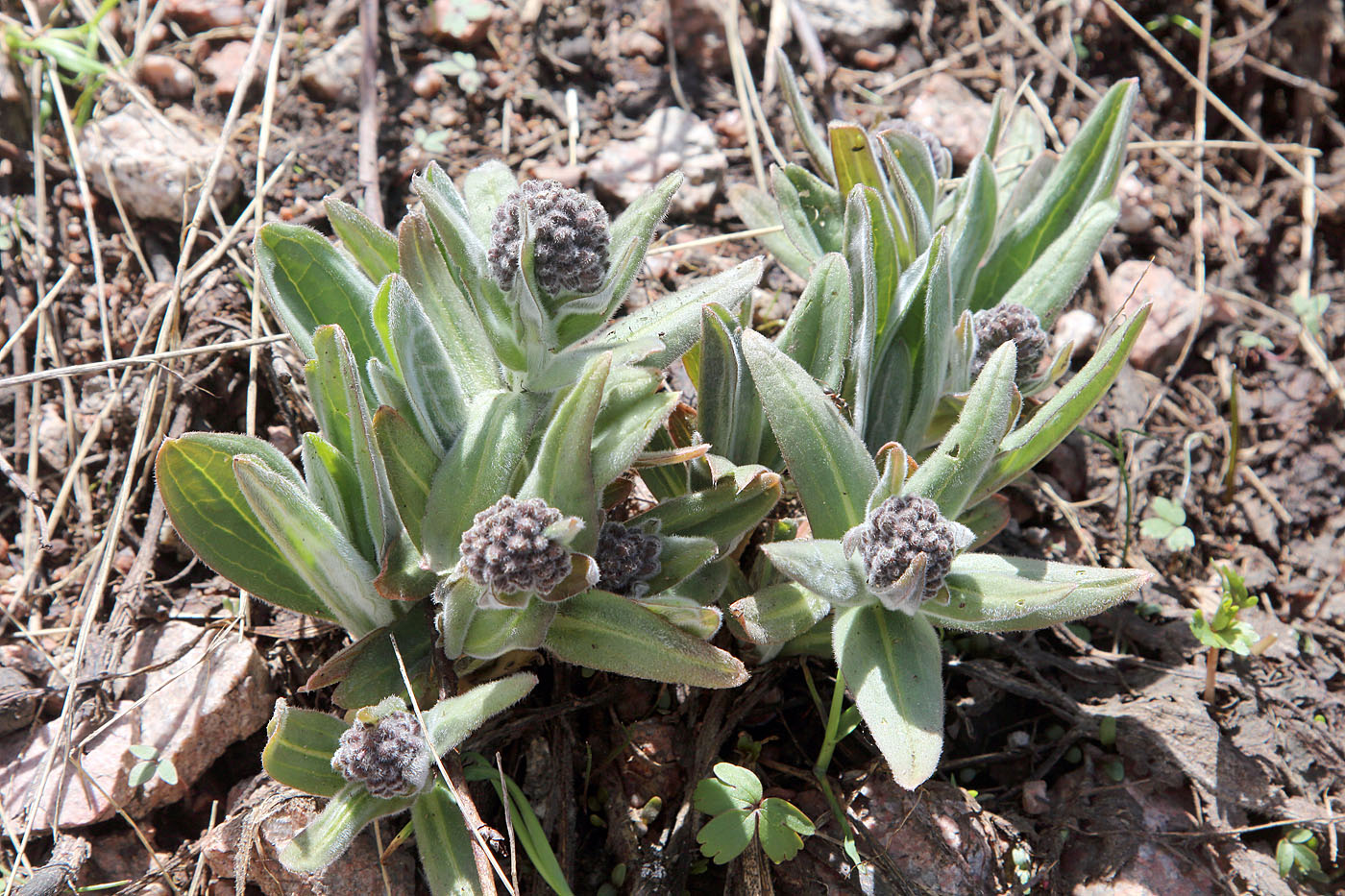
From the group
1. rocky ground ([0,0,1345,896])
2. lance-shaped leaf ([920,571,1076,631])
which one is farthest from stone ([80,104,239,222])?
lance-shaped leaf ([920,571,1076,631])

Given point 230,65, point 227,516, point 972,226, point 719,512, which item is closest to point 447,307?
point 227,516

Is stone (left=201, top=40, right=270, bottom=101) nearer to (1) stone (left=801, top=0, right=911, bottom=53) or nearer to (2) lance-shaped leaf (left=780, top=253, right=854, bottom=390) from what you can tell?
(1) stone (left=801, top=0, right=911, bottom=53)

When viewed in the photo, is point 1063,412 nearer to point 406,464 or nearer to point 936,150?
point 936,150

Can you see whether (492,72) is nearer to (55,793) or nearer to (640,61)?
(640,61)

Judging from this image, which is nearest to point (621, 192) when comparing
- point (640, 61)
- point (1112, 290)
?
point (640, 61)

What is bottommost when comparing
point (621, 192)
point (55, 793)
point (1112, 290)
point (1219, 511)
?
point (1219, 511)

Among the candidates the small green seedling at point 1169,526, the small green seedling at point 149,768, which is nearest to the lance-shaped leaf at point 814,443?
the small green seedling at point 1169,526
